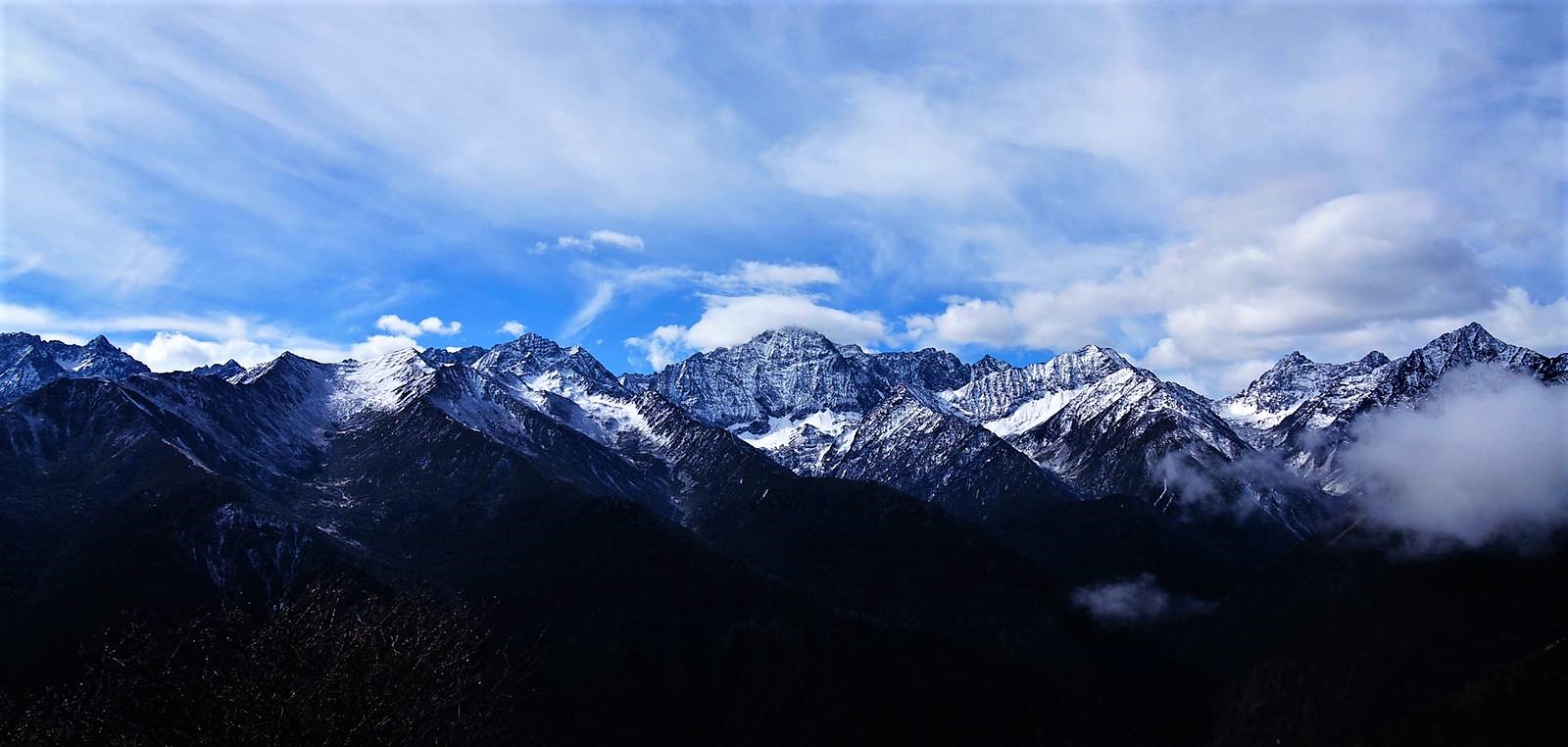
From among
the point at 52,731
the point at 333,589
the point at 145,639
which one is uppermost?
the point at 333,589

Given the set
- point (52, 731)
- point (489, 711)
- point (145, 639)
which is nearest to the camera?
point (145, 639)

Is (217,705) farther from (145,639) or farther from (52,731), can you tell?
(52,731)

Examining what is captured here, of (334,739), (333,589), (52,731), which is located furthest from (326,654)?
(52,731)

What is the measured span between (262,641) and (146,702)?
5.63m

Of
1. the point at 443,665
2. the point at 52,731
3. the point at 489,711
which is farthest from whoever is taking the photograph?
the point at 489,711

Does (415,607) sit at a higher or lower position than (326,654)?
higher

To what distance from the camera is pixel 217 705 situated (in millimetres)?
45750

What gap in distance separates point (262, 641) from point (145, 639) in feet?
17.4

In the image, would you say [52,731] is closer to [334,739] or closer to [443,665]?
[334,739]

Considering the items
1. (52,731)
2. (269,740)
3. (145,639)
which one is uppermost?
(145,639)

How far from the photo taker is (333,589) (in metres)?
56.1

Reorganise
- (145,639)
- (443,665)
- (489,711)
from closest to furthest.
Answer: (145,639) → (443,665) → (489,711)

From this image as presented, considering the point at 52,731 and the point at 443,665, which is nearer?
the point at 52,731

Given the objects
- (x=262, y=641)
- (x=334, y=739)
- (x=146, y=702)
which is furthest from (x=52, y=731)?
(x=334, y=739)
